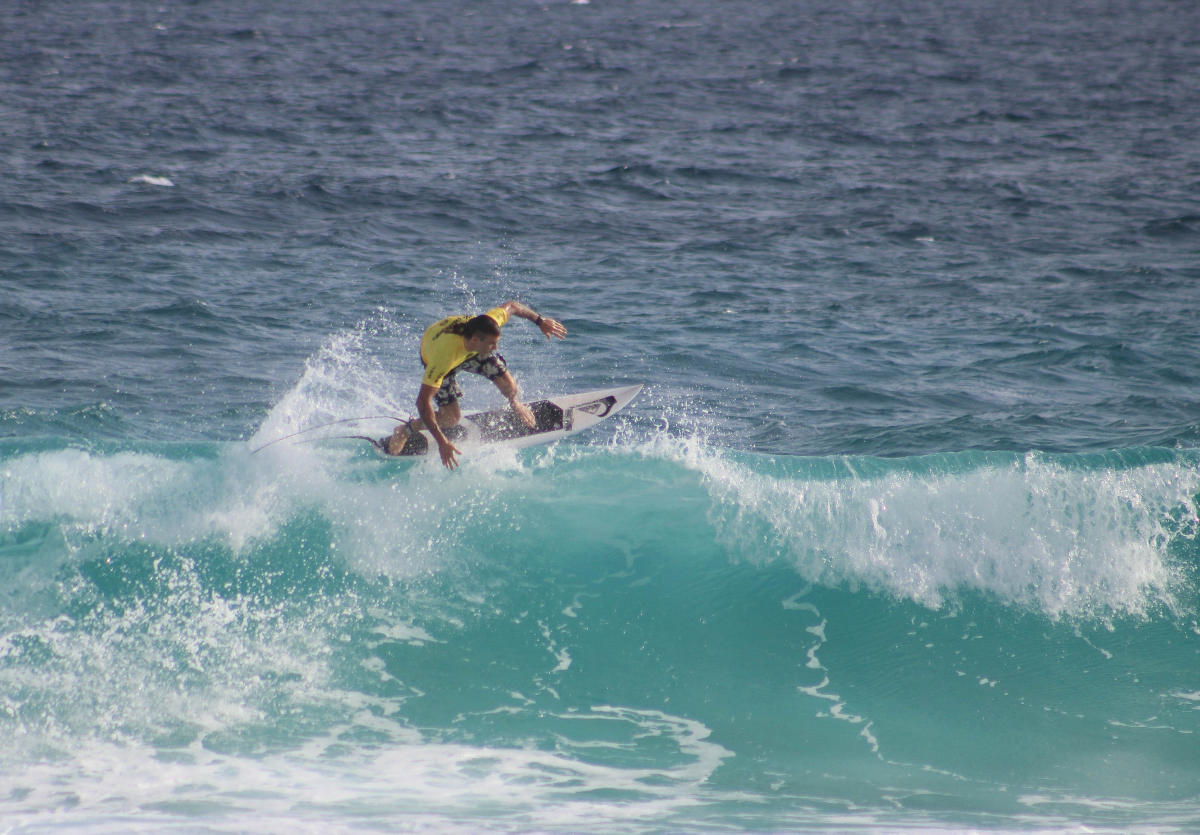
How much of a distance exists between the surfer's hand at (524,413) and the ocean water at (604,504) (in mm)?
399

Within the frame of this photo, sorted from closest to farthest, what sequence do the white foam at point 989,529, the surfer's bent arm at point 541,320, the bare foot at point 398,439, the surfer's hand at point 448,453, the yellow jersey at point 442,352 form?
the yellow jersey at point 442,352, the surfer's hand at point 448,453, the surfer's bent arm at point 541,320, the white foam at point 989,529, the bare foot at point 398,439

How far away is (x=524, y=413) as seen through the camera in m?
9.62

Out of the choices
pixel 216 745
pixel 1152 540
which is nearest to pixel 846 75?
pixel 1152 540

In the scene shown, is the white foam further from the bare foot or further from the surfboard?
the bare foot

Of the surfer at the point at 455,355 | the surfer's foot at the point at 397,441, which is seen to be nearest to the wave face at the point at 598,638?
the surfer's foot at the point at 397,441

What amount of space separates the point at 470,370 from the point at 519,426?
0.94m

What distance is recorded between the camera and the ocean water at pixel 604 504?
7.18m

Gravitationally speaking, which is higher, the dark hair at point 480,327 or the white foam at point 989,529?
the dark hair at point 480,327

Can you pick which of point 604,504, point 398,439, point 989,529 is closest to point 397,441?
point 398,439

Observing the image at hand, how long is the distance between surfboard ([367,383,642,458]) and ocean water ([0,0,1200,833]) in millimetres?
217

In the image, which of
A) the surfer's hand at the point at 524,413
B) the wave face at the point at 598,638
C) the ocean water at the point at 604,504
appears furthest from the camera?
the surfer's hand at the point at 524,413

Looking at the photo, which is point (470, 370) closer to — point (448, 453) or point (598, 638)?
point (448, 453)

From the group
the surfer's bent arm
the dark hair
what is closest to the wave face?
the surfer's bent arm

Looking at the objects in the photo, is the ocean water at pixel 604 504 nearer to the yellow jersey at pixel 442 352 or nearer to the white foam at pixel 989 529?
the white foam at pixel 989 529
